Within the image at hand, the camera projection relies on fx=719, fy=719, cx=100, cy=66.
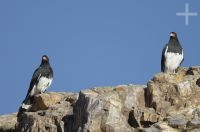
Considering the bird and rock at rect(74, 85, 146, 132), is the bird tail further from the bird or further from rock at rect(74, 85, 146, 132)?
rock at rect(74, 85, 146, 132)

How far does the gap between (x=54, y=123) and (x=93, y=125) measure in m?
3.84

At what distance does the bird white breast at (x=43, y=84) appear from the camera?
4231 cm

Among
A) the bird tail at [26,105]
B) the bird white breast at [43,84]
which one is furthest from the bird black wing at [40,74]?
the bird tail at [26,105]

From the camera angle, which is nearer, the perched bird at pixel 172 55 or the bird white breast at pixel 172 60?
the bird white breast at pixel 172 60

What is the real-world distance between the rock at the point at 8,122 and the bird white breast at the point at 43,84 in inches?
136

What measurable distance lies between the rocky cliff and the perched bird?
16.0 feet

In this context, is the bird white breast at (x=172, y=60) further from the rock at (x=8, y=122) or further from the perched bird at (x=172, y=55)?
the rock at (x=8, y=122)

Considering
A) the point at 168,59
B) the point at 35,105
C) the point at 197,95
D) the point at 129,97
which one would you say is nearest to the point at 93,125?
the point at 129,97

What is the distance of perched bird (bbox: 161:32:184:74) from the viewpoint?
40.5m

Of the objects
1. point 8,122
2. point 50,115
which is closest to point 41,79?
point 8,122

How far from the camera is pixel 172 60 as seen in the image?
134ft

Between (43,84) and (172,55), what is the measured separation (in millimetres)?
7788

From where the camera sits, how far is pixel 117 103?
31.1m

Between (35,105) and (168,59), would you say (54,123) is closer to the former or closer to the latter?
(35,105)
